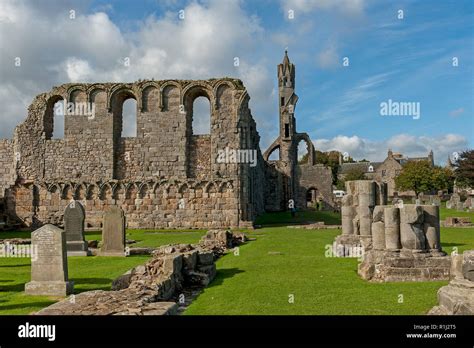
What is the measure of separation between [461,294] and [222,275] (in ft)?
21.2

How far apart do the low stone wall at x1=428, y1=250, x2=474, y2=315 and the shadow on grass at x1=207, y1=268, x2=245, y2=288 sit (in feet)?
17.2

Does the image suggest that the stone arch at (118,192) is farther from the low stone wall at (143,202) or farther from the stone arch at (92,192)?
the stone arch at (92,192)

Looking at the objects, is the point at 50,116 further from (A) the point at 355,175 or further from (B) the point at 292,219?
(A) the point at 355,175

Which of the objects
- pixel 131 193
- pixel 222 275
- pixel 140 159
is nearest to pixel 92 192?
pixel 131 193

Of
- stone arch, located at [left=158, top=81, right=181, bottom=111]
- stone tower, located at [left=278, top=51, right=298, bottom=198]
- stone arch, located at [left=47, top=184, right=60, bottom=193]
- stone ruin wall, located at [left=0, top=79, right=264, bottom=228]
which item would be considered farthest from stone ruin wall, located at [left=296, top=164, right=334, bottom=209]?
stone arch, located at [left=47, top=184, right=60, bottom=193]

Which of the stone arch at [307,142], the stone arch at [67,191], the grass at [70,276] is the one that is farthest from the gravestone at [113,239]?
the stone arch at [307,142]

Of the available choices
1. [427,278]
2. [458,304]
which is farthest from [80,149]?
[458,304]

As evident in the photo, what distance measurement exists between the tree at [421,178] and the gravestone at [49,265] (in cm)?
7110

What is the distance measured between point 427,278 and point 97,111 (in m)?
25.4

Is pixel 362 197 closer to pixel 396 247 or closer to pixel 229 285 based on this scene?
pixel 396 247

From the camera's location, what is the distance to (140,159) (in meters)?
30.2

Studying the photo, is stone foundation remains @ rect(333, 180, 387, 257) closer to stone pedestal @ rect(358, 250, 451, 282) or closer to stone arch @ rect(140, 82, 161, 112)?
stone pedestal @ rect(358, 250, 451, 282)

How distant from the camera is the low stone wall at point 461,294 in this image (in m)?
6.55
